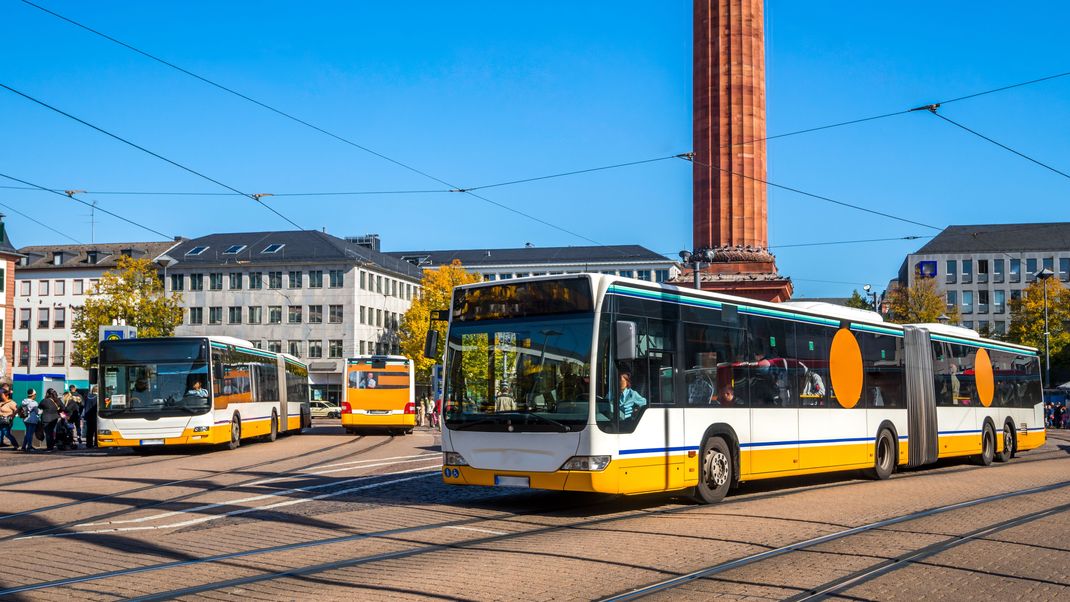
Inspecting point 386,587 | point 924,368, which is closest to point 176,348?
point 924,368

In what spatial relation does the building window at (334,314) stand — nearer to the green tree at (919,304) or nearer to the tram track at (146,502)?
the green tree at (919,304)

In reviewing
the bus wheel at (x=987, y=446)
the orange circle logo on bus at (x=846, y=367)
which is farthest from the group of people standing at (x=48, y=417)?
the bus wheel at (x=987, y=446)

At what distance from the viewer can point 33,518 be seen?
44.7 ft

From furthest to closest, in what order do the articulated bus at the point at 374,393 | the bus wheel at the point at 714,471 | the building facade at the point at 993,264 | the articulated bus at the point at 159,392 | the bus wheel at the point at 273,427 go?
the building facade at the point at 993,264
the articulated bus at the point at 374,393
the bus wheel at the point at 273,427
the articulated bus at the point at 159,392
the bus wheel at the point at 714,471

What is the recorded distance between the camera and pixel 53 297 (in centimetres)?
9975

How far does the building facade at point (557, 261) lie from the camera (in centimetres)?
13188

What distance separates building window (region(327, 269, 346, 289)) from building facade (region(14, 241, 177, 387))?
16281 millimetres

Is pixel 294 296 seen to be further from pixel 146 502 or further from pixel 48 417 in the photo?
pixel 146 502

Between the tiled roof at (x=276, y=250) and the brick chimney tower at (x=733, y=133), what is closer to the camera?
the brick chimney tower at (x=733, y=133)

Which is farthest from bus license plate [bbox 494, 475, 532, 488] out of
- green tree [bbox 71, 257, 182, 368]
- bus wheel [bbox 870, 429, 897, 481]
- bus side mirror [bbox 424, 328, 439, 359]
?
green tree [bbox 71, 257, 182, 368]

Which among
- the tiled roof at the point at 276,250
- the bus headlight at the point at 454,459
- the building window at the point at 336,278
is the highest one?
the tiled roof at the point at 276,250

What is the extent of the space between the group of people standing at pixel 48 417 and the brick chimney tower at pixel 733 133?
18904mm

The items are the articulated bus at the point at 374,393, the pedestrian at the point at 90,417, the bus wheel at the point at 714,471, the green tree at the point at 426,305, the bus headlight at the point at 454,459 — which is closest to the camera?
the bus headlight at the point at 454,459

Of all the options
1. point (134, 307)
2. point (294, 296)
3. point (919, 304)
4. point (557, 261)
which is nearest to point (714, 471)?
point (134, 307)
